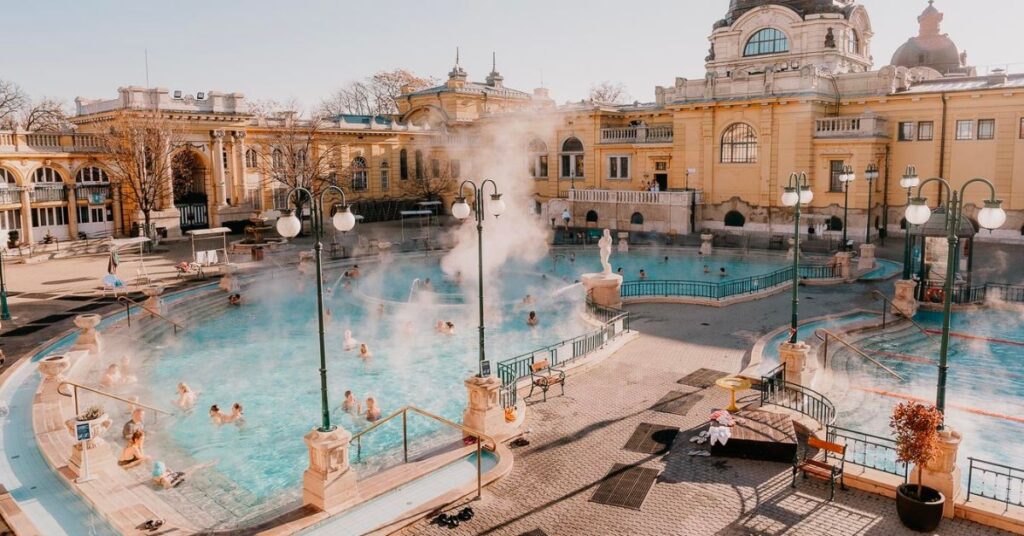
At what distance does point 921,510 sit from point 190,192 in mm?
48056

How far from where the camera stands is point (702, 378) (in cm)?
1831

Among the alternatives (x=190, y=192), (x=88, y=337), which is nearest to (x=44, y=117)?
(x=190, y=192)

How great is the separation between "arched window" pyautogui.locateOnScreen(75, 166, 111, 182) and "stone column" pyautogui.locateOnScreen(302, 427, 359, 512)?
39888 millimetres

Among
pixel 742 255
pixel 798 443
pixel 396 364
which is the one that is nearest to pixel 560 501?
pixel 798 443

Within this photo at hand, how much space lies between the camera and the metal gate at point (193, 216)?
4870cm

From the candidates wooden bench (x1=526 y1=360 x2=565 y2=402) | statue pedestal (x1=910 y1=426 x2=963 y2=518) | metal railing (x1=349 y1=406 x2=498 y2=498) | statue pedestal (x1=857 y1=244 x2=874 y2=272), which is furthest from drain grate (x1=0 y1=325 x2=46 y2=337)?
statue pedestal (x1=857 y1=244 x2=874 y2=272)

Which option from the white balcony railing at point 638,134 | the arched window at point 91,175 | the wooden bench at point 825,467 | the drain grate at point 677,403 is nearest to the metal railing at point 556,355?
the drain grate at point 677,403

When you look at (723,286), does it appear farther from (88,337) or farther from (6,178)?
(6,178)

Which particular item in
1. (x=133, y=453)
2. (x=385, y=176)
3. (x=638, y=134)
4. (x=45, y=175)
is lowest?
(x=133, y=453)

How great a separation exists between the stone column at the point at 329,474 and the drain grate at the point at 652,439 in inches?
204

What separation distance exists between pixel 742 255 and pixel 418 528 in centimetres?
3018

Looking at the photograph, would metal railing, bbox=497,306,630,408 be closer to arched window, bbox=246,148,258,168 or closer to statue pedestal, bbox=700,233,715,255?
statue pedestal, bbox=700,233,715,255

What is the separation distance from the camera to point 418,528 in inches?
447

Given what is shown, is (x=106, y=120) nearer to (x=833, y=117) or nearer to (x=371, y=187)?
(x=371, y=187)
